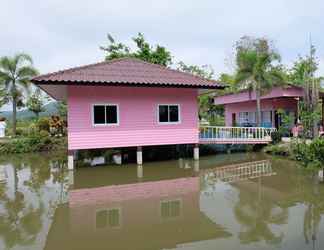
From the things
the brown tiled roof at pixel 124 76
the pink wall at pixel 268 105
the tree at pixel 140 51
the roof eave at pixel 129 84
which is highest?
the tree at pixel 140 51

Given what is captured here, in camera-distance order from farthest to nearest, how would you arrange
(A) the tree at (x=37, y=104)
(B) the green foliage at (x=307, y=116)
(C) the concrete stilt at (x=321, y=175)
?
(A) the tree at (x=37, y=104) → (B) the green foliage at (x=307, y=116) → (C) the concrete stilt at (x=321, y=175)

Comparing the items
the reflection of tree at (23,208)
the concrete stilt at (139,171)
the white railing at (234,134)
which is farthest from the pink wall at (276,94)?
the reflection of tree at (23,208)

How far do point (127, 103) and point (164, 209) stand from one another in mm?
6561

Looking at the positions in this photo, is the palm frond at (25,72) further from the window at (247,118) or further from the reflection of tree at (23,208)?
the window at (247,118)

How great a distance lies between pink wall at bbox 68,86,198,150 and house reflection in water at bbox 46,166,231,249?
351 centimetres

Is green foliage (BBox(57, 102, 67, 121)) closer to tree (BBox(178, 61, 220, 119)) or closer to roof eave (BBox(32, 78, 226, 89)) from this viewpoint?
tree (BBox(178, 61, 220, 119))

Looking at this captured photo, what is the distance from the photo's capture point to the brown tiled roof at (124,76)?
1079cm

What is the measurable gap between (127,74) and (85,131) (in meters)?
2.94

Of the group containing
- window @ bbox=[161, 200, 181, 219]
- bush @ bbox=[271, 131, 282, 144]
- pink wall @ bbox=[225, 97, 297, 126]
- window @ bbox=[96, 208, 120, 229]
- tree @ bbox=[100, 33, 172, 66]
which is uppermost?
tree @ bbox=[100, 33, 172, 66]

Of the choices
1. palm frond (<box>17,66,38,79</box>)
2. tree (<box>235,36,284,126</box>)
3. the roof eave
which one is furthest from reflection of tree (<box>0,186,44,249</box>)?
palm frond (<box>17,66,38,79</box>)

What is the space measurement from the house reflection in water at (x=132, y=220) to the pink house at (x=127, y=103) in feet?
12.0

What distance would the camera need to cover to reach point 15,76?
21969 mm

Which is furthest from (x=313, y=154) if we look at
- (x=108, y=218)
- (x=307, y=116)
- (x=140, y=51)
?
(x=140, y=51)

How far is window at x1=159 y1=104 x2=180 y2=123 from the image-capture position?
1270 cm
